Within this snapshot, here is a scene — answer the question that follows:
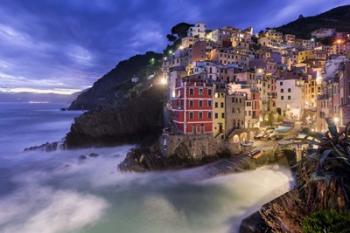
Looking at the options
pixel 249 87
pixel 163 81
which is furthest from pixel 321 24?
pixel 249 87

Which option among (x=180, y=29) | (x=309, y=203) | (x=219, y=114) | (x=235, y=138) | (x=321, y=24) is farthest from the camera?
(x=321, y=24)

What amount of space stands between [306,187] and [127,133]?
46590 millimetres

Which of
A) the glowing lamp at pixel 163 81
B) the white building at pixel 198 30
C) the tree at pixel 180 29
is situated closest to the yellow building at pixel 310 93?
the glowing lamp at pixel 163 81

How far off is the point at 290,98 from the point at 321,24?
110839 millimetres

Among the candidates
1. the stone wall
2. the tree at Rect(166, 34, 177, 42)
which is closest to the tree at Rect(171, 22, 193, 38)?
the tree at Rect(166, 34, 177, 42)

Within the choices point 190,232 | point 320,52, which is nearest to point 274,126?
point 190,232

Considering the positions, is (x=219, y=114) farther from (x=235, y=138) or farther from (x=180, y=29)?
(x=180, y=29)

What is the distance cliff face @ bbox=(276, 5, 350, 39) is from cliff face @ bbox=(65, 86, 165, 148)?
293 ft

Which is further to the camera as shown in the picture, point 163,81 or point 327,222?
point 163,81

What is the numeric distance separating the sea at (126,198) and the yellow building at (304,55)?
5413cm

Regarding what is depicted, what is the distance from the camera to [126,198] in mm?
28156

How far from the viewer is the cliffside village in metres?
38.2

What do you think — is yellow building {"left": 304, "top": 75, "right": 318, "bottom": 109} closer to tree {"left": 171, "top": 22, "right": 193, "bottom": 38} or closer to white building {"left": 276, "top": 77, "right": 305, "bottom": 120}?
white building {"left": 276, "top": 77, "right": 305, "bottom": 120}

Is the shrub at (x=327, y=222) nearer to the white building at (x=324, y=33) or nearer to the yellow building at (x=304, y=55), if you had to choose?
the yellow building at (x=304, y=55)
